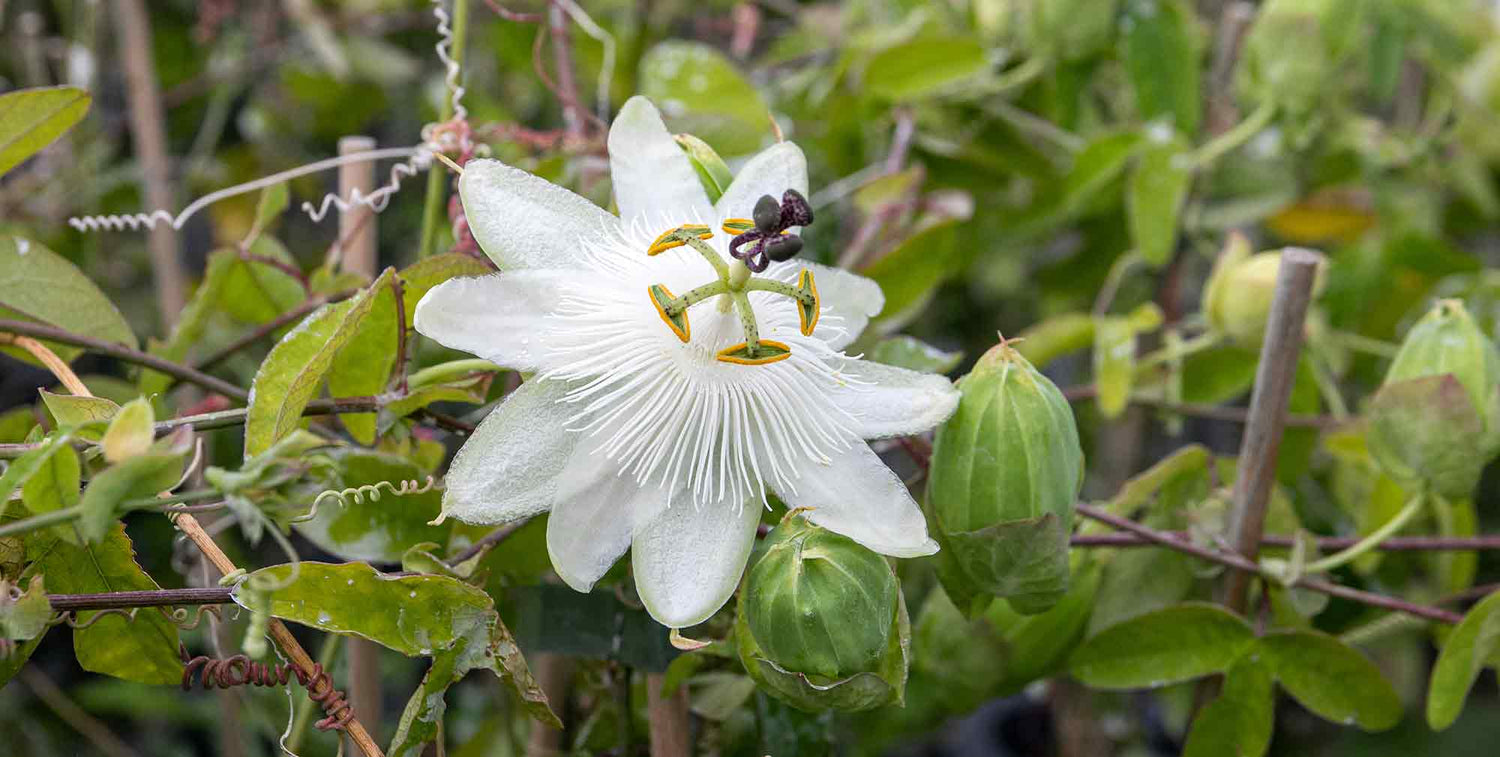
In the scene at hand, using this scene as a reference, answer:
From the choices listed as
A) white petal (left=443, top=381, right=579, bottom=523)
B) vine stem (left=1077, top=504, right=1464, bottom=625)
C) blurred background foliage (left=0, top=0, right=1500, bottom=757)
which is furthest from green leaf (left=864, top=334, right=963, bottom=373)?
white petal (left=443, top=381, right=579, bottom=523)

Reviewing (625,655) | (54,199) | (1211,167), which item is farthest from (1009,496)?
(54,199)

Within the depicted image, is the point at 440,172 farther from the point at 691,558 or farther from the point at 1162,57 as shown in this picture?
the point at 1162,57

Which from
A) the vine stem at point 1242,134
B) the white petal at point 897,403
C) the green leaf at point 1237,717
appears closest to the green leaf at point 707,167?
the white petal at point 897,403

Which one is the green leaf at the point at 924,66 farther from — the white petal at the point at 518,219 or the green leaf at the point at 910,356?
the white petal at the point at 518,219

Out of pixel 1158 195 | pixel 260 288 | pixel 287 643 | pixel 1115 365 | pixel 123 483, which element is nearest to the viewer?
pixel 123 483

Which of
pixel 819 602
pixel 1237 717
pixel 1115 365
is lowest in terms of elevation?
pixel 1237 717

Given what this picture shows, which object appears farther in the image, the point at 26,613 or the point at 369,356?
the point at 369,356

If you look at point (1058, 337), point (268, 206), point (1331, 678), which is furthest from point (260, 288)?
point (1331, 678)
